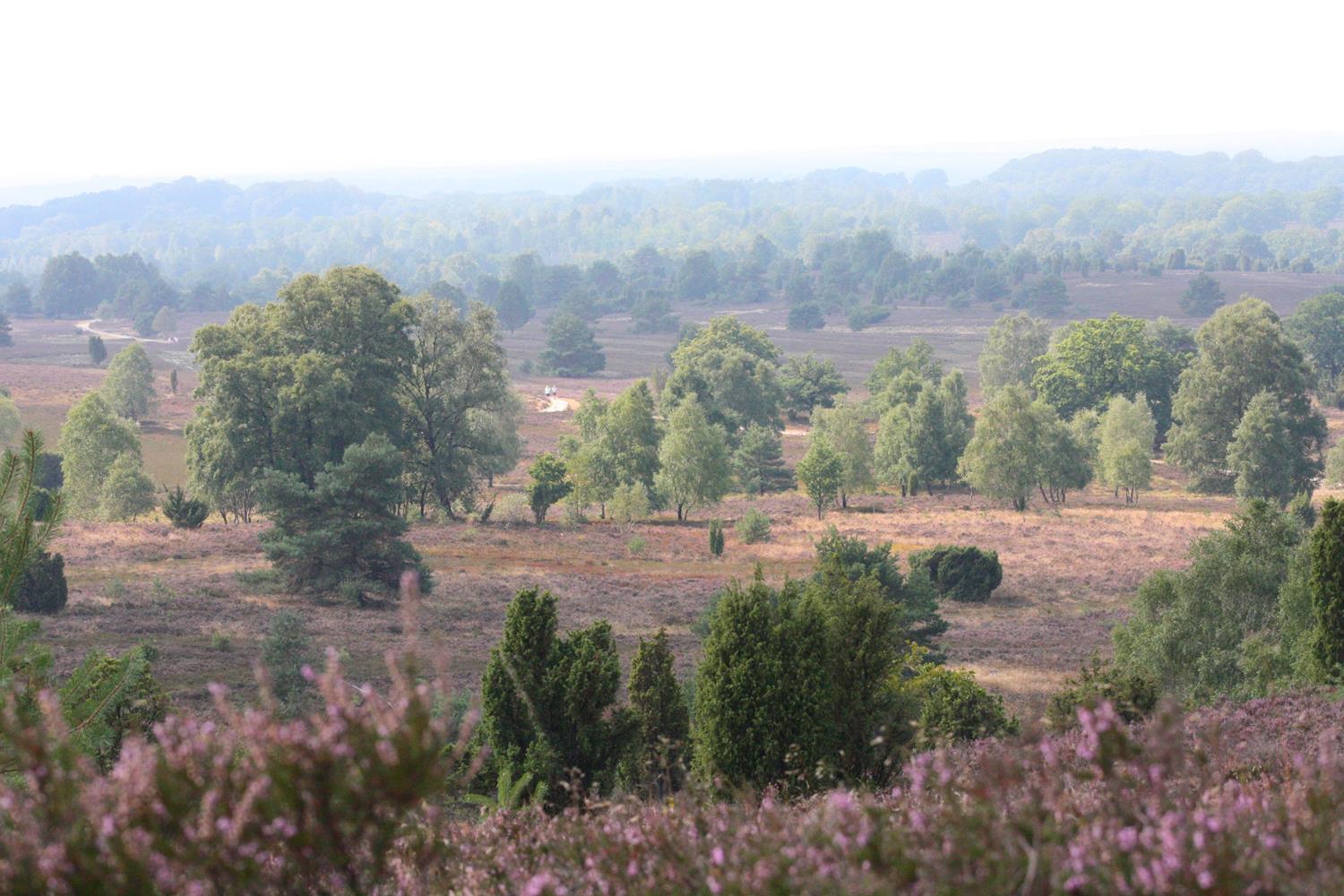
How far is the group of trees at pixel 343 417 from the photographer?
35.1m

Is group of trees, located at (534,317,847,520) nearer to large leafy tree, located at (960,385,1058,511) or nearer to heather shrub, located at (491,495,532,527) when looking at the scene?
heather shrub, located at (491,495,532,527)

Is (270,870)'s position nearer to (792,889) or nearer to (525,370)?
(792,889)

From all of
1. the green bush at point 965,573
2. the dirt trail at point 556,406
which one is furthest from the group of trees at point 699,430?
the green bush at point 965,573

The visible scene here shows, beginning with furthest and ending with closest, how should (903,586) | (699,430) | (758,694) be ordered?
1. (699,430)
2. (903,586)
3. (758,694)

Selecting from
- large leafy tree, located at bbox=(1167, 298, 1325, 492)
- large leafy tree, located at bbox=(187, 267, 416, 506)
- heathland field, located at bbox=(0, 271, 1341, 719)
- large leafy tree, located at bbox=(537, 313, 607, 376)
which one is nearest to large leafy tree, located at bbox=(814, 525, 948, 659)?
heathland field, located at bbox=(0, 271, 1341, 719)

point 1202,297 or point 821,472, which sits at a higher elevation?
point 1202,297

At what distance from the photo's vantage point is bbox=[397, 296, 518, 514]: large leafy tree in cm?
4903

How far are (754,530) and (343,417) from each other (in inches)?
717

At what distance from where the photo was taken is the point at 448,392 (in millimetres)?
49594

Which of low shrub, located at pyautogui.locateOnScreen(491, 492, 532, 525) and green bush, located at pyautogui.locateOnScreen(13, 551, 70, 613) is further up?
green bush, located at pyautogui.locateOnScreen(13, 551, 70, 613)

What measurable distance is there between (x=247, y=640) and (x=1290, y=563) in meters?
23.8

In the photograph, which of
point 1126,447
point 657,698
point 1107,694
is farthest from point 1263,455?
point 657,698

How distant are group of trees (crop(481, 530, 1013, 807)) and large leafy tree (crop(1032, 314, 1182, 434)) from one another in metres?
68.4

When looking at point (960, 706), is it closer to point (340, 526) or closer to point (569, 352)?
point (340, 526)
